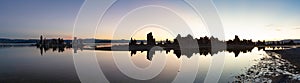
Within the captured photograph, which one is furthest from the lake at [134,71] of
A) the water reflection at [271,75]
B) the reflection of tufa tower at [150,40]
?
the reflection of tufa tower at [150,40]

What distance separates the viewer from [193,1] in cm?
2133

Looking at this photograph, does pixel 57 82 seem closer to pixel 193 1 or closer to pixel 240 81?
pixel 193 1

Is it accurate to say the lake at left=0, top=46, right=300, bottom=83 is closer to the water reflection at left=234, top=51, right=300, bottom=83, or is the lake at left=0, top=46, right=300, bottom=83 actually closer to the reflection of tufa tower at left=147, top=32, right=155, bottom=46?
the water reflection at left=234, top=51, right=300, bottom=83

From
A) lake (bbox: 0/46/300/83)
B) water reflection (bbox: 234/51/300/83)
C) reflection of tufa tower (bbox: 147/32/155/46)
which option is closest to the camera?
water reflection (bbox: 234/51/300/83)

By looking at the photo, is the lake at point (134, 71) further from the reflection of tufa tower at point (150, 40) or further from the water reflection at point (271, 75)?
the reflection of tufa tower at point (150, 40)

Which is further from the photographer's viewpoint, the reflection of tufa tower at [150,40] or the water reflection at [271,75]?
the reflection of tufa tower at [150,40]

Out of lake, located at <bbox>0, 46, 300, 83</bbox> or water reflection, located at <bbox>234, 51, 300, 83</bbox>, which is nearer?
water reflection, located at <bbox>234, 51, 300, 83</bbox>

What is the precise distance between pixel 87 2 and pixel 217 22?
10.2 meters

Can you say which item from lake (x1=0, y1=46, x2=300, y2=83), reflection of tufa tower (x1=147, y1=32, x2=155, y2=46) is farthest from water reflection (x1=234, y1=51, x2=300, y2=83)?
reflection of tufa tower (x1=147, y1=32, x2=155, y2=46)

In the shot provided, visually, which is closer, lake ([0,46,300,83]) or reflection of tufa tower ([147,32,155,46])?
lake ([0,46,300,83])

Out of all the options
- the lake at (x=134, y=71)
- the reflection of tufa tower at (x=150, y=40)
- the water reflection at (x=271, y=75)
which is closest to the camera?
the water reflection at (x=271, y=75)

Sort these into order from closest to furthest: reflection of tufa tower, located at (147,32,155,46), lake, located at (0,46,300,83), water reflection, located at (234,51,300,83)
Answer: water reflection, located at (234,51,300,83) → lake, located at (0,46,300,83) → reflection of tufa tower, located at (147,32,155,46)

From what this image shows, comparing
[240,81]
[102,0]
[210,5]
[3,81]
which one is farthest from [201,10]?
[3,81]

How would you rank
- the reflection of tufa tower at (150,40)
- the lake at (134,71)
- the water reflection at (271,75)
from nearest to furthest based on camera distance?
the water reflection at (271,75), the lake at (134,71), the reflection of tufa tower at (150,40)
